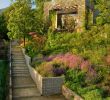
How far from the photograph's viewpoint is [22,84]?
1611 centimetres

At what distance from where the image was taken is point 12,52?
25562 millimetres

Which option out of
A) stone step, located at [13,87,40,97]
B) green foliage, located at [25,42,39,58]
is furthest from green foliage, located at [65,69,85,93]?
green foliage, located at [25,42,39,58]

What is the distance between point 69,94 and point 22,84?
415cm

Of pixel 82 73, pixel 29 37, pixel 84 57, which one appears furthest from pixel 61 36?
pixel 82 73

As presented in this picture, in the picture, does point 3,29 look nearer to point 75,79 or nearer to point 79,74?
point 79,74

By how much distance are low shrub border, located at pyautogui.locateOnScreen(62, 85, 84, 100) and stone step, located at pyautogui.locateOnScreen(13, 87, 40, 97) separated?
4.32 feet

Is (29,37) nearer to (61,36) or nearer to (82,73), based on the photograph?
(61,36)

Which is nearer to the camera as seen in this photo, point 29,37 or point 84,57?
point 84,57

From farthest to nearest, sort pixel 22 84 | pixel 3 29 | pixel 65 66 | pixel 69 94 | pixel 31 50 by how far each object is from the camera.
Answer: pixel 3 29 < pixel 31 50 < pixel 22 84 < pixel 65 66 < pixel 69 94

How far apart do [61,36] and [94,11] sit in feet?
13.8

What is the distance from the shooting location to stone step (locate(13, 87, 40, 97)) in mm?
13832

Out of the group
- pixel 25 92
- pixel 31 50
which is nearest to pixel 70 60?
pixel 25 92

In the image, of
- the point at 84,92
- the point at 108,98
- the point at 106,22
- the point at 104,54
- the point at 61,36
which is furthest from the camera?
the point at 61,36

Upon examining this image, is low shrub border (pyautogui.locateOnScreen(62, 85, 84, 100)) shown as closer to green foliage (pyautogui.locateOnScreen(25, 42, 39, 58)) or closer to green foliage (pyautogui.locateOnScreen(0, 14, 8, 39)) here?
green foliage (pyautogui.locateOnScreen(25, 42, 39, 58))
